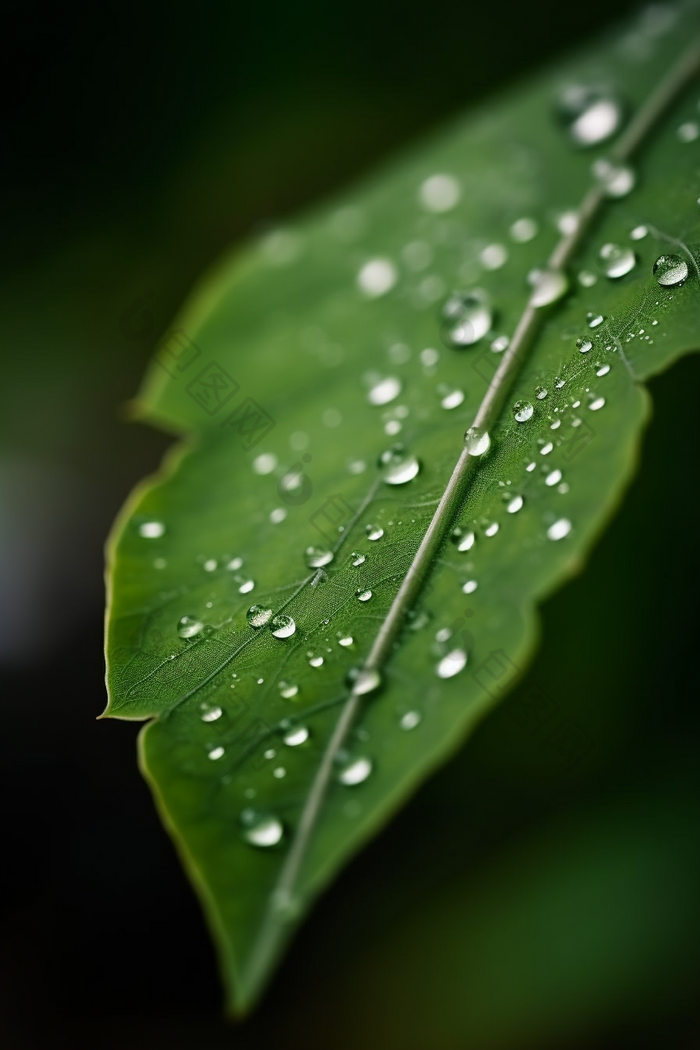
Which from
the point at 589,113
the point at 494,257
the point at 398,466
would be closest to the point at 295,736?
the point at 398,466

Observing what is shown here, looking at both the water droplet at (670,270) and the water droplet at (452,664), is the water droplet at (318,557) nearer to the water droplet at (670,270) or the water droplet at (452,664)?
the water droplet at (452,664)

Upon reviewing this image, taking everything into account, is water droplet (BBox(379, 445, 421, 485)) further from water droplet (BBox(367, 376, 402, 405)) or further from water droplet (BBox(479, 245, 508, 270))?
water droplet (BBox(479, 245, 508, 270))

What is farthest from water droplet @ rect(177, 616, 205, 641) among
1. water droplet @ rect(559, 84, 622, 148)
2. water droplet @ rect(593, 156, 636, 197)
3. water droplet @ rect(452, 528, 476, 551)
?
water droplet @ rect(559, 84, 622, 148)

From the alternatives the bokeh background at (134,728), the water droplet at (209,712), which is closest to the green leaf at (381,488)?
the water droplet at (209,712)

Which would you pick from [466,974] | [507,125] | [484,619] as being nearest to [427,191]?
[507,125]

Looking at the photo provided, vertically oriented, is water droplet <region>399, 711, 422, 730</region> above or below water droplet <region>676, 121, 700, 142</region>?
below

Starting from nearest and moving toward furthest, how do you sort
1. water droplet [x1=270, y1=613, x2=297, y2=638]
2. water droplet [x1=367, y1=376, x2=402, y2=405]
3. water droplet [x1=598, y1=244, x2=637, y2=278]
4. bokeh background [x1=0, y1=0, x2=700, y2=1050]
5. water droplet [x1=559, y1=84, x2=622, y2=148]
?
1. water droplet [x1=270, y1=613, x2=297, y2=638]
2. water droplet [x1=598, y1=244, x2=637, y2=278]
3. water droplet [x1=367, y1=376, x2=402, y2=405]
4. water droplet [x1=559, y1=84, x2=622, y2=148]
5. bokeh background [x1=0, y1=0, x2=700, y2=1050]

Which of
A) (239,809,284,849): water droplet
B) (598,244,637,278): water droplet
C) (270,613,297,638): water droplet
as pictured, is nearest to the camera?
(239,809,284,849): water droplet
